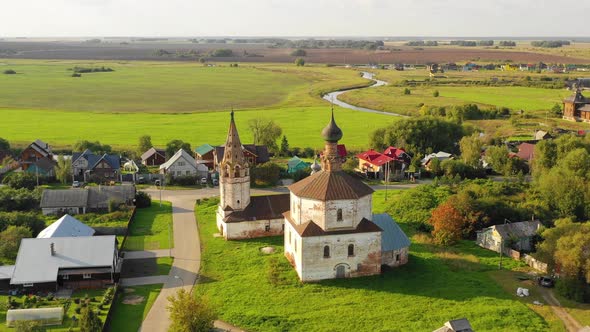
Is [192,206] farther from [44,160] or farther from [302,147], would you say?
[302,147]

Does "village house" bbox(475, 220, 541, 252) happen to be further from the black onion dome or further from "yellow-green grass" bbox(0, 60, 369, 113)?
"yellow-green grass" bbox(0, 60, 369, 113)

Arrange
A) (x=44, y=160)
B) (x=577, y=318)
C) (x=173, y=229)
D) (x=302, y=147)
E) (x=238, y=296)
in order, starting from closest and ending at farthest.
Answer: (x=577, y=318)
(x=238, y=296)
(x=173, y=229)
(x=44, y=160)
(x=302, y=147)

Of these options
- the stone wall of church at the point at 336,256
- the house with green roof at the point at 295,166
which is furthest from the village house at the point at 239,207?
the house with green roof at the point at 295,166

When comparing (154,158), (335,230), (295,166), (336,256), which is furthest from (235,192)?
(154,158)

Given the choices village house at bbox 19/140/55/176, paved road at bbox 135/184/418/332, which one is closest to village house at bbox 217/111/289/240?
paved road at bbox 135/184/418/332

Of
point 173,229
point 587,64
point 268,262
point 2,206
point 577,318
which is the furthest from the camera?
point 587,64

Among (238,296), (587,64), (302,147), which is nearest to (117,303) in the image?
(238,296)

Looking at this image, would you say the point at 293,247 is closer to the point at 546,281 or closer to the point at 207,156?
the point at 546,281
